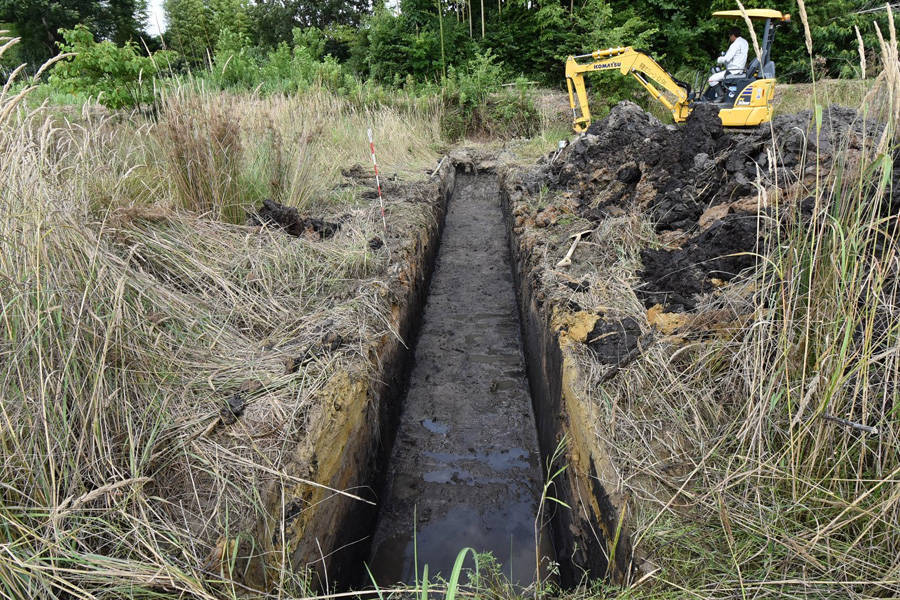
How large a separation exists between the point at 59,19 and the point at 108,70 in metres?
23.0

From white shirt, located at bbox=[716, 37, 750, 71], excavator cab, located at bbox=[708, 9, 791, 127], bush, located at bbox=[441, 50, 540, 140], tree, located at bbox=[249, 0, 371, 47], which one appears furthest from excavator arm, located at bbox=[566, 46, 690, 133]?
tree, located at bbox=[249, 0, 371, 47]

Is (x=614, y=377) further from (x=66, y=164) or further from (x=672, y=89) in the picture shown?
(x=672, y=89)

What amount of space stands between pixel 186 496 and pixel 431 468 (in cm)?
155

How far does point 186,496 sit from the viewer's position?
183cm

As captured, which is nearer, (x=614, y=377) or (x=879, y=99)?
(x=879, y=99)

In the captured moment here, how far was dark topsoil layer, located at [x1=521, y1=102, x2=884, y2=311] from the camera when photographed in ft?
9.19

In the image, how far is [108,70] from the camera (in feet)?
15.2

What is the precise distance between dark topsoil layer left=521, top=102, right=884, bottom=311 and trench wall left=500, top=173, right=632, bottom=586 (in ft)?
2.34

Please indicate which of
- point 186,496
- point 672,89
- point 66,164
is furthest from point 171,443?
point 672,89

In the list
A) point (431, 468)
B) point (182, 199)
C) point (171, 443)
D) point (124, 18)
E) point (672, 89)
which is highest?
point (124, 18)

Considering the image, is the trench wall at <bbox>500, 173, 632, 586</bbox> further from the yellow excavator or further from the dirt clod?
the yellow excavator

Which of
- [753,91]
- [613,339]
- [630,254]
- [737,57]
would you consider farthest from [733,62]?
[613,339]

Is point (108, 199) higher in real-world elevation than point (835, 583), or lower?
higher

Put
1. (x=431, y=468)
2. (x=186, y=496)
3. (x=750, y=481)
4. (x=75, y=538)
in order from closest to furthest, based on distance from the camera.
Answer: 1. (x=75, y=538)
2. (x=750, y=481)
3. (x=186, y=496)
4. (x=431, y=468)
